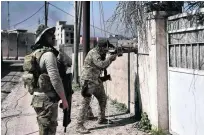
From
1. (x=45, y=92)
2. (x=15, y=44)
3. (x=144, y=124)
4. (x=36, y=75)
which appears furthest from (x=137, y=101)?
(x=15, y=44)

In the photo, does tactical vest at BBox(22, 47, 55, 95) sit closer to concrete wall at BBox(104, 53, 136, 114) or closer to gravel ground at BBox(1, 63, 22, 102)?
concrete wall at BBox(104, 53, 136, 114)

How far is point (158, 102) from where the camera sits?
5801 mm

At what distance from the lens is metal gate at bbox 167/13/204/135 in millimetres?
4695

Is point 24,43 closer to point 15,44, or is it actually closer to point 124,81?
point 15,44

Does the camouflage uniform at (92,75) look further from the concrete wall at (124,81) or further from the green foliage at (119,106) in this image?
the green foliage at (119,106)

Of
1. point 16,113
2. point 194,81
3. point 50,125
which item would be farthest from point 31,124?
point 194,81

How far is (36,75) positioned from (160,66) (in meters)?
2.29

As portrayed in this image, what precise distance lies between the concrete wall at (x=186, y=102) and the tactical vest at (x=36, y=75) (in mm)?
A: 2050

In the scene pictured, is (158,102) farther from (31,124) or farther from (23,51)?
(23,51)

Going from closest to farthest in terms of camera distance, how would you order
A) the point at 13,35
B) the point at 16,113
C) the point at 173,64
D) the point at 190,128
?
the point at 190,128
the point at 173,64
the point at 16,113
the point at 13,35

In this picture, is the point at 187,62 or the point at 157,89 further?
the point at 157,89

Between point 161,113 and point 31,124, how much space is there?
321 centimetres

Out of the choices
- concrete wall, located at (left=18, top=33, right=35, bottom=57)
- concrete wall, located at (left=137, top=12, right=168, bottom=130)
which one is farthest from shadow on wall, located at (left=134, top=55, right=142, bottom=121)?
concrete wall, located at (left=18, top=33, right=35, bottom=57)

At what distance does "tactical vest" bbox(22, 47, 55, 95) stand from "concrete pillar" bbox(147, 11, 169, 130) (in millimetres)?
2069
